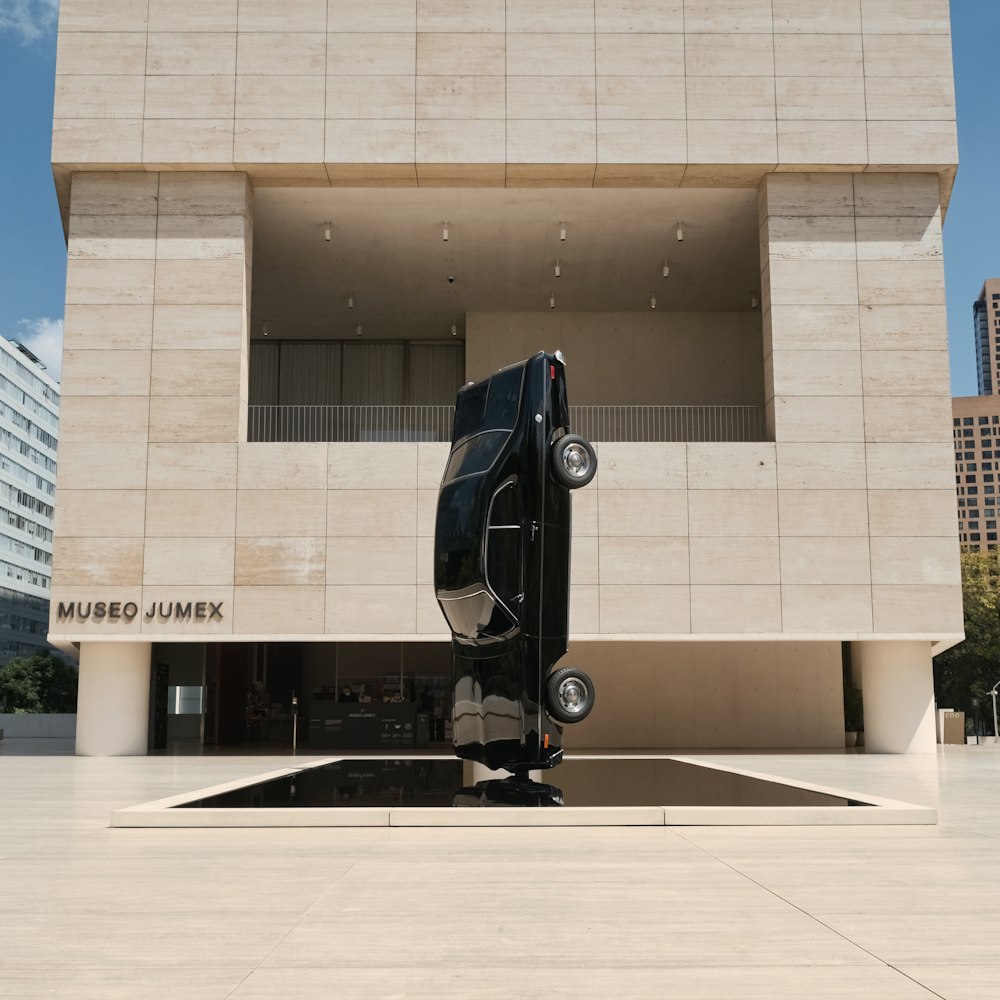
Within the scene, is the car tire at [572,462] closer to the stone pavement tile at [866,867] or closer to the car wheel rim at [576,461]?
the car wheel rim at [576,461]

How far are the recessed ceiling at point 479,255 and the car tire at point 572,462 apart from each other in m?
14.8

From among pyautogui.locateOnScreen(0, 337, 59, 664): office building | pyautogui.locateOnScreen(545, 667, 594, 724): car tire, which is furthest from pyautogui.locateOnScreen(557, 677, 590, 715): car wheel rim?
pyautogui.locateOnScreen(0, 337, 59, 664): office building

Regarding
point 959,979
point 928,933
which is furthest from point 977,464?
point 959,979

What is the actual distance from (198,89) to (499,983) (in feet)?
79.1

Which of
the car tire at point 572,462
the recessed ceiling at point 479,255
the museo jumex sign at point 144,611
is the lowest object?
the museo jumex sign at point 144,611

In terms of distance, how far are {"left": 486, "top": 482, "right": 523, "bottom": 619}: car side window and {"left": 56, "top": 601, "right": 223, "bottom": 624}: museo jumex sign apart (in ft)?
43.3

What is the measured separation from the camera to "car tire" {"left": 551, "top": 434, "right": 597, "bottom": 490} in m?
12.5

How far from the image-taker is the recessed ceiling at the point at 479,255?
87.6 ft

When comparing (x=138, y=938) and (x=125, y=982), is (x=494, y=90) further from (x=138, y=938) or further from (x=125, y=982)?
(x=125, y=982)

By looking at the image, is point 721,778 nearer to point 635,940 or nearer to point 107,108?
point 635,940

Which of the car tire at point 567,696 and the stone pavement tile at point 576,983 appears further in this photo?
the car tire at point 567,696

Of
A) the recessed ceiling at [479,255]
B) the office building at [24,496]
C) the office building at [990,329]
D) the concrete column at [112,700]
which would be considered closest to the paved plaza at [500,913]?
the concrete column at [112,700]

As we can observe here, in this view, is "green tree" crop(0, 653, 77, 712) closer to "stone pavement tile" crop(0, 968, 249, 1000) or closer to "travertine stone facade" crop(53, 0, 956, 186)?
"travertine stone facade" crop(53, 0, 956, 186)

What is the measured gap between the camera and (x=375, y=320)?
34.1m
